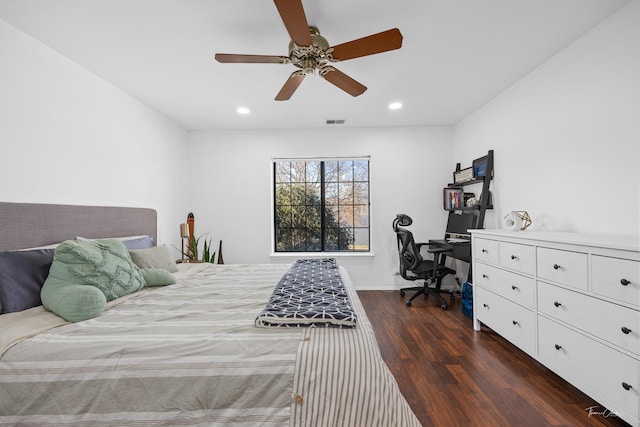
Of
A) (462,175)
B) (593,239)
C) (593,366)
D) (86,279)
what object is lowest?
(593,366)

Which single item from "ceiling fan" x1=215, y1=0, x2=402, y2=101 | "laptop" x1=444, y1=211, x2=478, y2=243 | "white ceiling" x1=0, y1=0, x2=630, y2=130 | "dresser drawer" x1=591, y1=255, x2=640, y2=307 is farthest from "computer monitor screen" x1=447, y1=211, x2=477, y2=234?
"ceiling fan" x1=215, y1=0, x2=402, y2=101

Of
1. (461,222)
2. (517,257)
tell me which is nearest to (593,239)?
(517,257)

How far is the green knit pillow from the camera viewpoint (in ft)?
4.65

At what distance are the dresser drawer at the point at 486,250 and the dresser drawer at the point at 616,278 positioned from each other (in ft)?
2.85

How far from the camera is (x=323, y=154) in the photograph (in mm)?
4137

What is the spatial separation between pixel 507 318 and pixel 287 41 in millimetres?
2897

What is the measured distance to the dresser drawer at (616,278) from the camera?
4.48ft

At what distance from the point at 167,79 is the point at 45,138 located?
1096mm

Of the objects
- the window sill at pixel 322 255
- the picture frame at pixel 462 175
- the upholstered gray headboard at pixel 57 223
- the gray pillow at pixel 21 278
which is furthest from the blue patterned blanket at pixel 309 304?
the picture frame at pixel 462 175

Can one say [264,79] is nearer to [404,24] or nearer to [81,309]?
[404,24]

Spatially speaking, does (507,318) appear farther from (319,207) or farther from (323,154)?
(323,154)

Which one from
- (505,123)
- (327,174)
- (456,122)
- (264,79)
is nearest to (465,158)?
(456,122)

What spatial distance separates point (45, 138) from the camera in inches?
80.5

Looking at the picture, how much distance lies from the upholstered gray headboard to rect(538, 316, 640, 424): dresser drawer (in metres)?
3.60
